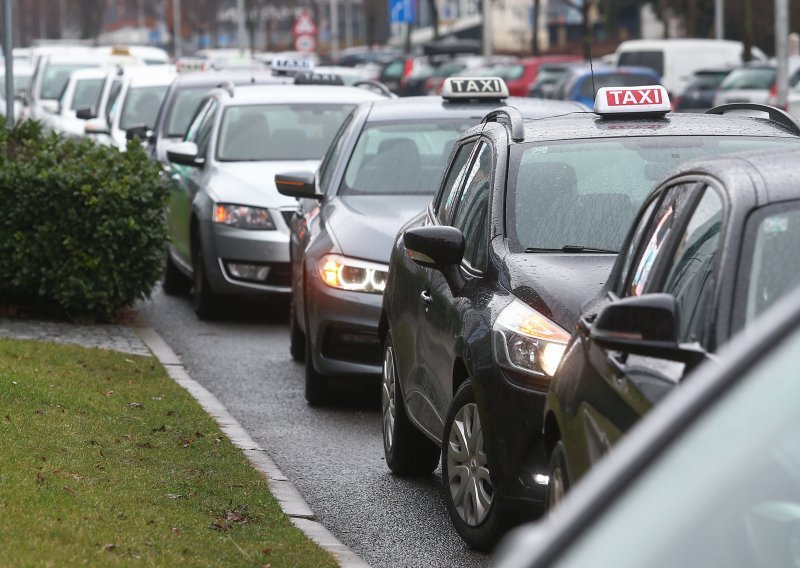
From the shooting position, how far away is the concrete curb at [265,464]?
6.10 meters

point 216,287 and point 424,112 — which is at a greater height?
point 424,112

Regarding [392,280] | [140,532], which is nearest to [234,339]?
[392,280]

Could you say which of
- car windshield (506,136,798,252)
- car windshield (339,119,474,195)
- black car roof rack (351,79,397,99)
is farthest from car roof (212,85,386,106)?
car windshield (506,136,798,252)

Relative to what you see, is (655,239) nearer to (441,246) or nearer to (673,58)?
(441,246)

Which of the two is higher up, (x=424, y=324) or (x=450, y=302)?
(x=450, y=302)

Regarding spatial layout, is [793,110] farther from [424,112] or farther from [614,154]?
[614,154]

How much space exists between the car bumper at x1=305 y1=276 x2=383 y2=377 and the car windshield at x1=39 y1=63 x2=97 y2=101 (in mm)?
24727

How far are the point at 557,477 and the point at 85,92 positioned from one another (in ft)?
80.8

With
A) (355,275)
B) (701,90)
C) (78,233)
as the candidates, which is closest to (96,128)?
(78,233)

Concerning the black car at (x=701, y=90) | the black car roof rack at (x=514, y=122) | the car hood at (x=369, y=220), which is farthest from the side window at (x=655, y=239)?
the black car at (x=701, y=90)

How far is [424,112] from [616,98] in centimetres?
367

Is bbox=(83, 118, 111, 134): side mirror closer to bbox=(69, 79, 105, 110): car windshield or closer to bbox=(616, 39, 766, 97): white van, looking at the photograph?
bbox=(69, 79, 105, 110): car windshield

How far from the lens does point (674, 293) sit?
4.23m

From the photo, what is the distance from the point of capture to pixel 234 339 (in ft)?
40.3
